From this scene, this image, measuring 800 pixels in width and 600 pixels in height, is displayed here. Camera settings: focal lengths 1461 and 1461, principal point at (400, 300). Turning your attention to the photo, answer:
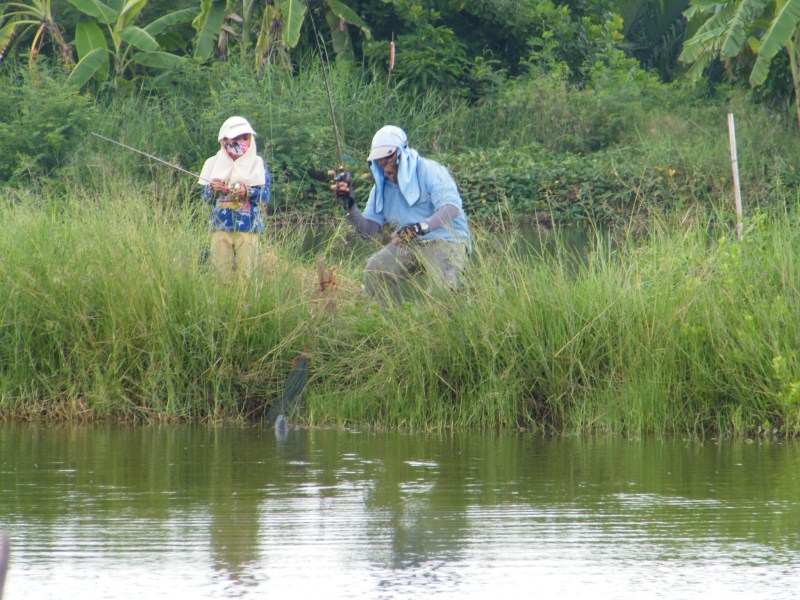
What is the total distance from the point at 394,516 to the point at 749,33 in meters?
16.8

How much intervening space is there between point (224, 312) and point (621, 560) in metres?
3.75

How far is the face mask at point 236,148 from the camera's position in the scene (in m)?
9.34

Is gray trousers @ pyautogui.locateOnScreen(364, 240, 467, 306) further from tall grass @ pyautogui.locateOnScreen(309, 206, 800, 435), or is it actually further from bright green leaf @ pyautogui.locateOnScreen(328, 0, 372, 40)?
bright green leaf @ pyautogui.locateOnScreen(328, 0, 372, 40)

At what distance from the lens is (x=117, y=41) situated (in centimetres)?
2283

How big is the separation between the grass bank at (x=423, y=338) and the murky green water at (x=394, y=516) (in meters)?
0.33

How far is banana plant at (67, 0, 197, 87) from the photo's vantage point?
21.9 metres

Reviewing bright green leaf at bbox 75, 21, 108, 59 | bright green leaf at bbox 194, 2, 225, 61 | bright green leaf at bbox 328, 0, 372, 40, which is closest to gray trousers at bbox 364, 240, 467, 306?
bright green leaf at bbox 194, 2, 225, 61

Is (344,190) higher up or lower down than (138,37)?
lower down

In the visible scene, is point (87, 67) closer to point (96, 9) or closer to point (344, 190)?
point (96, 9)

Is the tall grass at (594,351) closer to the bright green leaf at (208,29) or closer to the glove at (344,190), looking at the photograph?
the glove at (344,190)

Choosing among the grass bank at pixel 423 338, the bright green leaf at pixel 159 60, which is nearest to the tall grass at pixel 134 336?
the grass bank at pixel 423 338

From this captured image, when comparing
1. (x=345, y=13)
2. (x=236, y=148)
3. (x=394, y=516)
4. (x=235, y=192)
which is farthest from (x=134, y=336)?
(x=345, y=13)

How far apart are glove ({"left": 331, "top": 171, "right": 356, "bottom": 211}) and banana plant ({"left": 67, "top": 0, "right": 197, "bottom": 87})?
13950mm

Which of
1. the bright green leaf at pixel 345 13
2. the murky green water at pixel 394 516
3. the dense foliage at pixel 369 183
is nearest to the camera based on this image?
the murky green water at pixel 394 516
